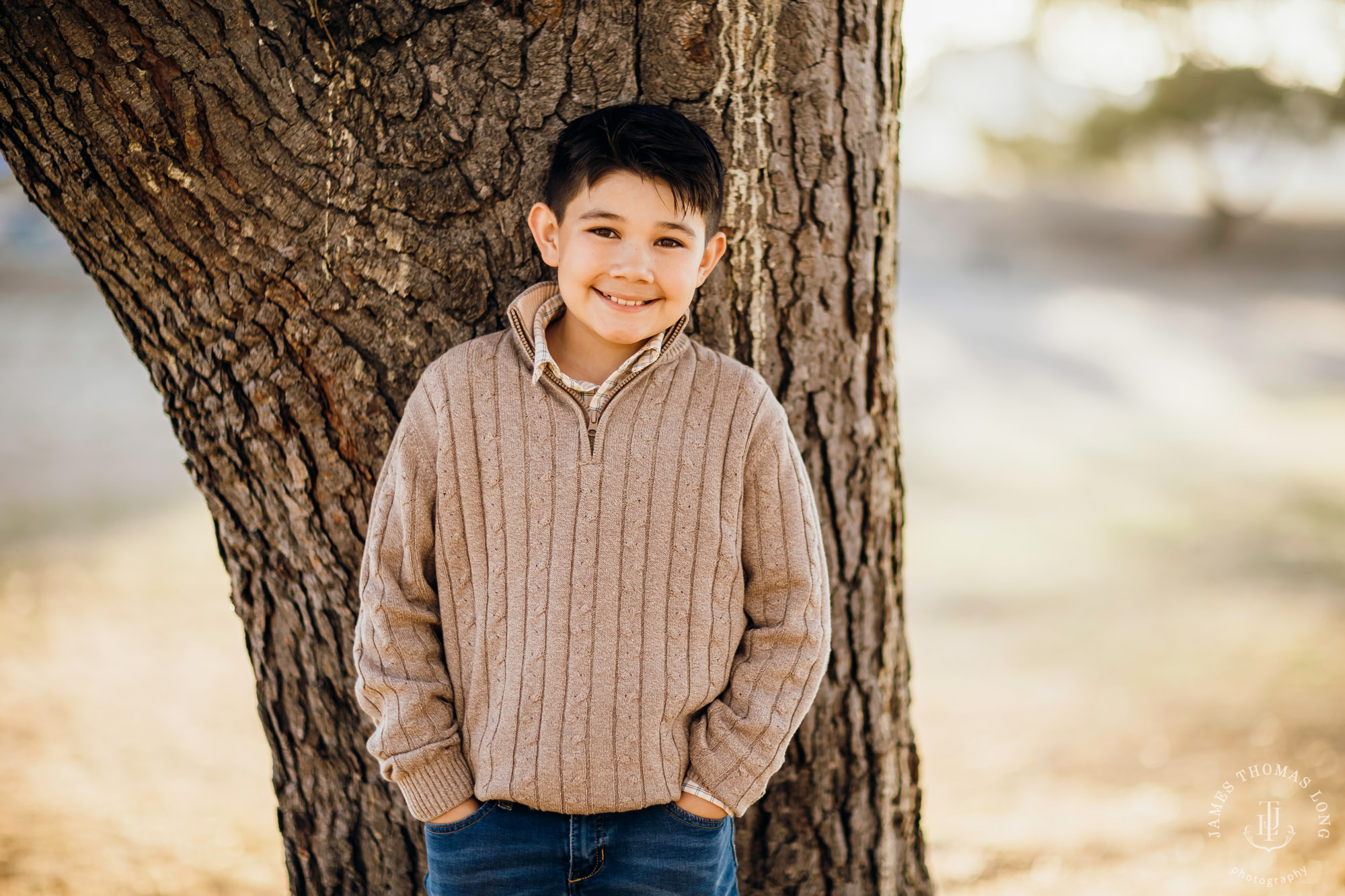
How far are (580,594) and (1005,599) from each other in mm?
4938

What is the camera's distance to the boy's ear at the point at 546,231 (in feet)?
5.40

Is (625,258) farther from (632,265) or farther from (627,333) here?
(627,333)

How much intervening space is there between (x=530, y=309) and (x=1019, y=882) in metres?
2.64

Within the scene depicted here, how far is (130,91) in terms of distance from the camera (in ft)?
5.15

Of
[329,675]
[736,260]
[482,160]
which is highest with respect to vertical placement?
[482,160]

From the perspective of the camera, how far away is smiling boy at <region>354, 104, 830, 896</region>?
5.08 feet

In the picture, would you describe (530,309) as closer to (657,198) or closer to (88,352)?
(657,198)

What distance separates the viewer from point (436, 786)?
1.56 m

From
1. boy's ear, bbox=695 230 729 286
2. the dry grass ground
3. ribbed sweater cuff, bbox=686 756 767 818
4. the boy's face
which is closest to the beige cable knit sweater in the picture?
ribbed sweater cuff, bbox=686 756 767 818

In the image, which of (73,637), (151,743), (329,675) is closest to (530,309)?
(329,675)

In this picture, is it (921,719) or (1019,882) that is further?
(921,719)

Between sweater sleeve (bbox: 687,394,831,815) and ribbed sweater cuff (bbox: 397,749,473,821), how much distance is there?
392 mm

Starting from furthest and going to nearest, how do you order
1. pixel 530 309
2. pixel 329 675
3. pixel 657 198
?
1. pixel 329 675
2. pixel 530 309
3. pixel 657 198

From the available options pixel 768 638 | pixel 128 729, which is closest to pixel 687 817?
pixel 768 638
